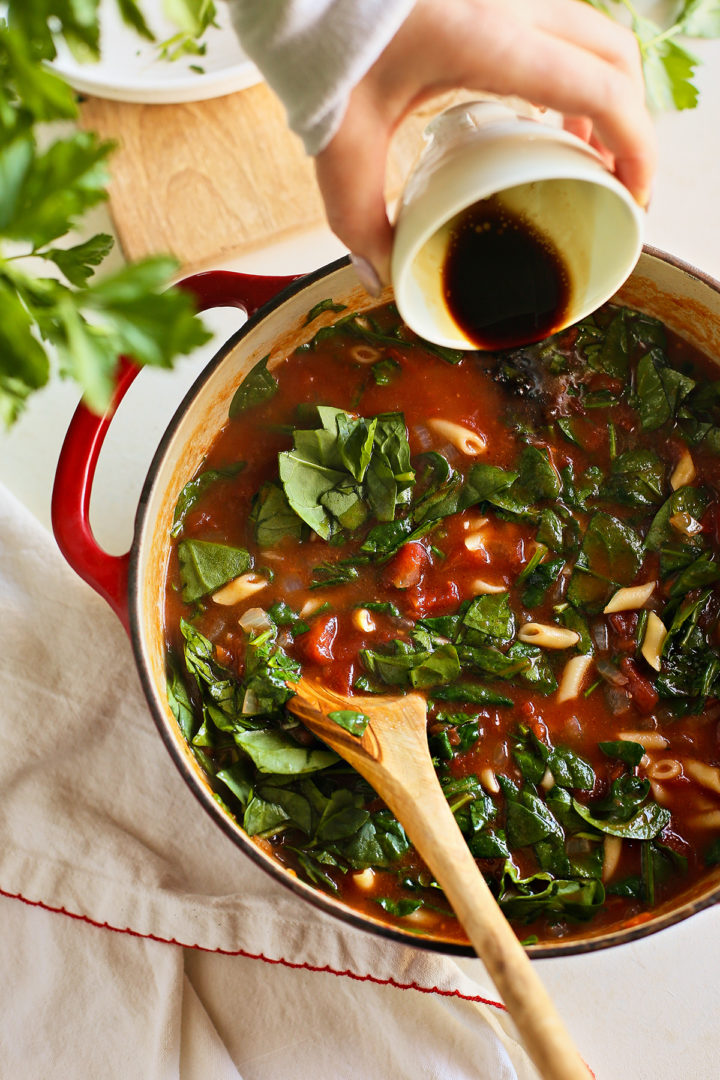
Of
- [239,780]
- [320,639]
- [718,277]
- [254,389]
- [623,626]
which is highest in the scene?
[718,277]

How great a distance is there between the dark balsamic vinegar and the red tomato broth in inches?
15.1

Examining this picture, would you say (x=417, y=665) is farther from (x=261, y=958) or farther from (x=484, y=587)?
(x=261, y=958)

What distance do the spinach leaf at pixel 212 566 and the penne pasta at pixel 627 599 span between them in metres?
0.81

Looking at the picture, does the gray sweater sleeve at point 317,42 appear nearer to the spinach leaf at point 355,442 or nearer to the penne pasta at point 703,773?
the spinach leaf at point 355,442

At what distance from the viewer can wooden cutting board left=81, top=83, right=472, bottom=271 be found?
239 cm

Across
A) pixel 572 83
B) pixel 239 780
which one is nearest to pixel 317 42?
pixel 572 83

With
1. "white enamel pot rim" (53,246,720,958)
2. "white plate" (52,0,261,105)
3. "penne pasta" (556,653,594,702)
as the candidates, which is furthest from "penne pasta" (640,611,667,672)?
"white plate" (52,0,261,105)

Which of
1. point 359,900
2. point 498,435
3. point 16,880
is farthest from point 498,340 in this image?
point 16,880

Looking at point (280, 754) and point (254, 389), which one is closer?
point (280, 754)

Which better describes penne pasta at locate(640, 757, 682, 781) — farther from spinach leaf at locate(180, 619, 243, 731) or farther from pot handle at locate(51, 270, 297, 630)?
pot handle at locate(51, 270, 297, 630)

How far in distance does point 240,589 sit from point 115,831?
0.63 meters

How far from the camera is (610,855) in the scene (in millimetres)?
2002

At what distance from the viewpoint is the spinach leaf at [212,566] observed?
6.97 ft

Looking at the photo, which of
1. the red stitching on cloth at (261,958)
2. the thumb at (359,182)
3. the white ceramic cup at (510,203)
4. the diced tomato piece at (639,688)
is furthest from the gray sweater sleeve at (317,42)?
the red stitching on cloth at (261,958)
